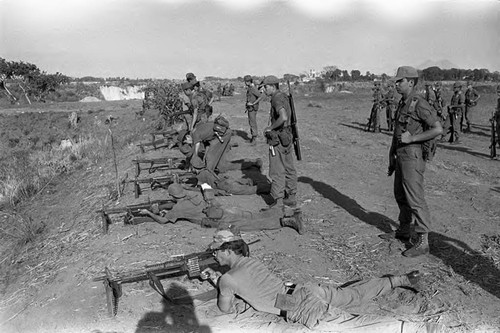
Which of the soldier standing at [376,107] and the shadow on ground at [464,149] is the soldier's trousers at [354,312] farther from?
the soldier standing at [376,107]

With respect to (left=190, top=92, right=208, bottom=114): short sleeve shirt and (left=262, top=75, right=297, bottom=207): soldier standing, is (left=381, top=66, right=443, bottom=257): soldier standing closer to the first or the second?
(left=262, top=75, right=297, bottom=207): soldier standing

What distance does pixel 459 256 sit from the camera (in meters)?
4.65

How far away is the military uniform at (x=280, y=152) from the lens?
577 centimetres

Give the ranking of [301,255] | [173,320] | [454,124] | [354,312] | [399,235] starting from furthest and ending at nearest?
1. [454,124]
2. [399,235]
3. [301,255]
4. [173,320]
5. [354,312]

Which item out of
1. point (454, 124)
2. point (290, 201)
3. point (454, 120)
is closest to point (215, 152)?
point (290, 201)

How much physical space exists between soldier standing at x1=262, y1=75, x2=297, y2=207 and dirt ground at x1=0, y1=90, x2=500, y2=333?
659mm

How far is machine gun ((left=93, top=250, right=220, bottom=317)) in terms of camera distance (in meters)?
3.76

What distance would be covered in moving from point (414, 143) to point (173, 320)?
3.08 meters

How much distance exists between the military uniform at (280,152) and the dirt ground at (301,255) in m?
0.67

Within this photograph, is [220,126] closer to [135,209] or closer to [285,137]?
[285,137]

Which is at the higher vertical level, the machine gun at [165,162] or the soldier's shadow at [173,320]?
the machine gun at [165,162]

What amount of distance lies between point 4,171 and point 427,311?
1398 centimetres

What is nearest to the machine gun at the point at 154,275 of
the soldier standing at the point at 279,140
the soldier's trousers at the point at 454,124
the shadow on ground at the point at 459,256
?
the soldier standing at the point at 279,140

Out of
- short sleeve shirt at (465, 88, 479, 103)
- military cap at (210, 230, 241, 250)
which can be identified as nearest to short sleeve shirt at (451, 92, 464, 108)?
short sleeve shirt at (465, 88, 479, 103)
